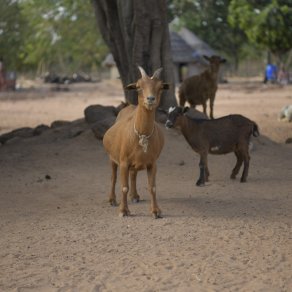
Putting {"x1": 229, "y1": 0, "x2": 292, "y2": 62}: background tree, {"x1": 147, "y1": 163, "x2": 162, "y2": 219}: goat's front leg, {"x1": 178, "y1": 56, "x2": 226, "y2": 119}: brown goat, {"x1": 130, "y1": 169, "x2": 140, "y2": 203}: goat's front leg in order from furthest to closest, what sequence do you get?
{"x1": 229, "y1": 0, "x2": 292, "y2": 62}: background tree < {"x1": 178, "y1": 56, "x2": 226, "y2": 119}: brown goat < {"x1": 130, "y1": 169, "x2": 140, "y2": 203}: goat's front leg < {"x1": 147, "y1": 163, "x2": 162, "y2": 219}: goat's front leg

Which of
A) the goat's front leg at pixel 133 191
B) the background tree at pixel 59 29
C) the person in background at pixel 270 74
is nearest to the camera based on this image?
the goat's front leg at pixel 133 191

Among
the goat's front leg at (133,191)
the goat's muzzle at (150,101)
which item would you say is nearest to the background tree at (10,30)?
the goat's front leg at (133,191)

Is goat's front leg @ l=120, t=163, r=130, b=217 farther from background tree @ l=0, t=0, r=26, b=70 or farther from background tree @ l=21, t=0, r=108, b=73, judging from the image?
background tree @ l=21, t=0, r=108, b=73

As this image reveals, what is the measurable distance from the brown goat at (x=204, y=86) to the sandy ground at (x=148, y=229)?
3834mm

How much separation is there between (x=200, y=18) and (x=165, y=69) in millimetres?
42244

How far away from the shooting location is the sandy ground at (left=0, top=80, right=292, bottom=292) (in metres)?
5.25

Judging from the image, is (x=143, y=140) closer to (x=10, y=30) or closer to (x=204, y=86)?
(x=204, y=86)

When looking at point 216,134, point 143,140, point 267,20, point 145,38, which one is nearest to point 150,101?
point 143,140

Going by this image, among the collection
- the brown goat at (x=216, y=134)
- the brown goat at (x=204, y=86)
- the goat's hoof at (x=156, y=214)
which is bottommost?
the goat's hoof at (x=156, y=214)

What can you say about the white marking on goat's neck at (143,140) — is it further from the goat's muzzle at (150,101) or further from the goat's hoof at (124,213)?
the goat's hoof at (124,213)

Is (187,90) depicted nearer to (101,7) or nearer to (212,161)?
(101,7)

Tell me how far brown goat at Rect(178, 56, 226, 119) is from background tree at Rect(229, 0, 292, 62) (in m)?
24.6

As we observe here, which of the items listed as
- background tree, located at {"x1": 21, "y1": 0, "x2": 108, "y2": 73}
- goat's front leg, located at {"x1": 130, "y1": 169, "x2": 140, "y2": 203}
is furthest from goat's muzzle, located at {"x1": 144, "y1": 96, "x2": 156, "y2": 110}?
background tree, located at {"x1": 21, "y1": 0, "x2": 108, "y2": 73}

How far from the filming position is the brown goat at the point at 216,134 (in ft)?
31.1
